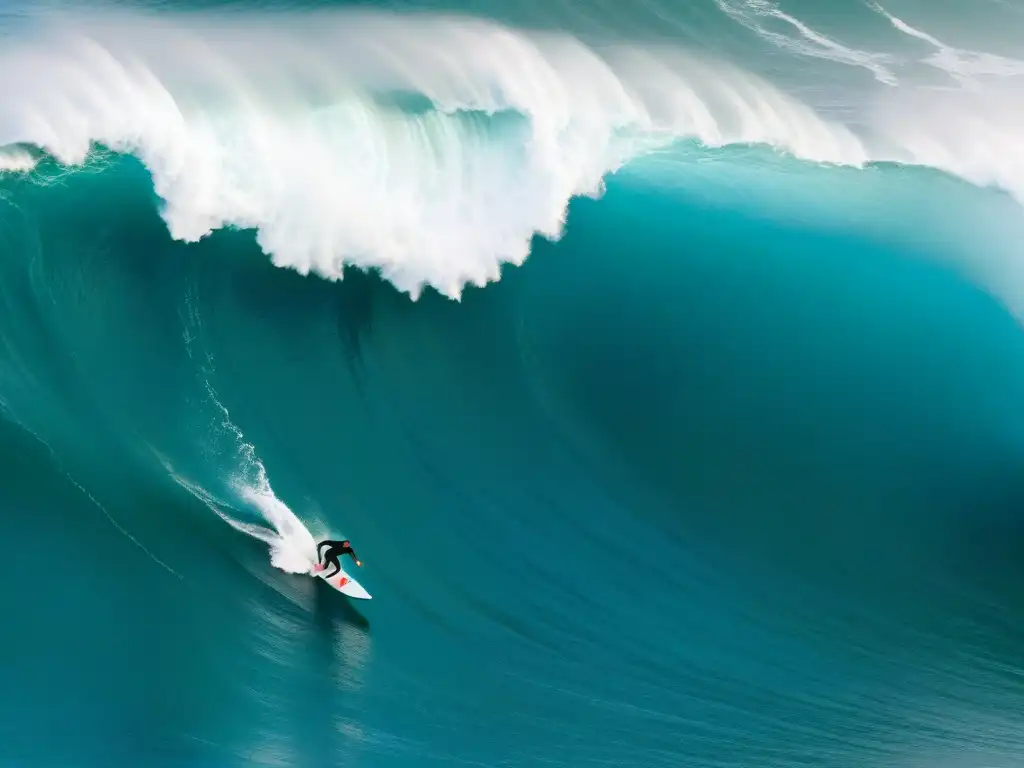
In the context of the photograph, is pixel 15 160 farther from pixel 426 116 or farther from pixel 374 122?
pixel 426 116

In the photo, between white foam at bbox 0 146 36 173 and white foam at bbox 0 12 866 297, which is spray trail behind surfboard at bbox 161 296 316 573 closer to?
white foam at bbox 0 12 866 297

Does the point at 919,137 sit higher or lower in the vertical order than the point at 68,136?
higher

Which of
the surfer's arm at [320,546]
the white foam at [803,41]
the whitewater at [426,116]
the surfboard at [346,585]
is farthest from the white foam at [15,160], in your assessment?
the white foam at [803,41]

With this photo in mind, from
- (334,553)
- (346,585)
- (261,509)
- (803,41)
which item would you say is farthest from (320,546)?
(803,41)

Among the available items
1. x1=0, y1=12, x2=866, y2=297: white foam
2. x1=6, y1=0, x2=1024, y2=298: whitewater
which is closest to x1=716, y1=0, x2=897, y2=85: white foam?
x1=6, y1=0, x2=1024, y2=298: whitewater

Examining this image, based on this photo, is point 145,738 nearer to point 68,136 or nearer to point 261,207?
point 261,207

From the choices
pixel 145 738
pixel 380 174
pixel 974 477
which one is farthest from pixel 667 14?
pixel 145 738
